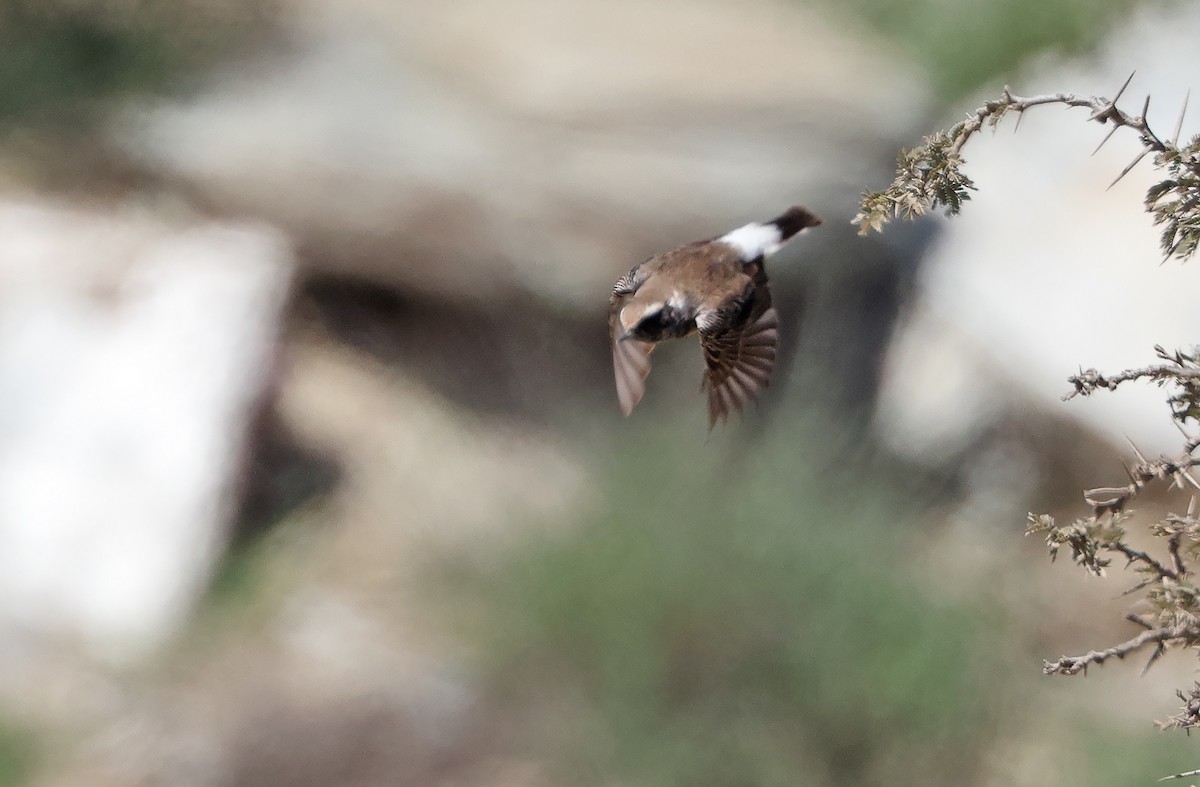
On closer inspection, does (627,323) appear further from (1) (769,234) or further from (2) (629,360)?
(1) (769,234)

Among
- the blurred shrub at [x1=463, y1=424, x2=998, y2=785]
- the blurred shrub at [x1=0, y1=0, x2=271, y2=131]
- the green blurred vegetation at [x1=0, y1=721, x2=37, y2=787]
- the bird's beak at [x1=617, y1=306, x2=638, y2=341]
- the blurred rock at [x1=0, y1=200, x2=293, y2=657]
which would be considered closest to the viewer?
the bird's beak at [x1=617, y1=306, x2=638, y2=341]

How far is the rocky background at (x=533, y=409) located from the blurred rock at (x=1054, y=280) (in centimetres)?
1

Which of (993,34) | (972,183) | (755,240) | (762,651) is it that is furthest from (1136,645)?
(993,34)

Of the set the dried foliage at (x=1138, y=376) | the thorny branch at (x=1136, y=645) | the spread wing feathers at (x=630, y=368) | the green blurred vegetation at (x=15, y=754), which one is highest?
the green blurred vegetation at (x=15, y=754)

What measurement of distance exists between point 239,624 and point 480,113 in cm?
213

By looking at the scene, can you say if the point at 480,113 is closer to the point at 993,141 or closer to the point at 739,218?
the point at 739,218

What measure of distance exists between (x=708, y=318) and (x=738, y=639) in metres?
2.10

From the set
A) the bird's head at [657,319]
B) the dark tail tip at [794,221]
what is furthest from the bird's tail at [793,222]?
the bird's head at [657,319]

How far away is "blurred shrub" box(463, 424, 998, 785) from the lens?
11.6 ft

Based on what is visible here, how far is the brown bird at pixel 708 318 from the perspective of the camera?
5.81ft

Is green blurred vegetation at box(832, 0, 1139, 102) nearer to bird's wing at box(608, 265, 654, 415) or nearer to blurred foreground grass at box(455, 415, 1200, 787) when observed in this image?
blurred foreground grass at box(455, 415, 1200, 787)

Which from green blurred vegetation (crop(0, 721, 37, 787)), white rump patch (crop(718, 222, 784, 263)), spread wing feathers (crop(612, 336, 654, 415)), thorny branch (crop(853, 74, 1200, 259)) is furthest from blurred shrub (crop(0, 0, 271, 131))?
thorny branch (crop(853, 74, 1200, 259))

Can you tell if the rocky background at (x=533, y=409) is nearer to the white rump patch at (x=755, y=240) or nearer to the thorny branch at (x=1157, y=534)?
the white rump patch at (x=755, y=240)

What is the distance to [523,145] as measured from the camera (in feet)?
15.5
